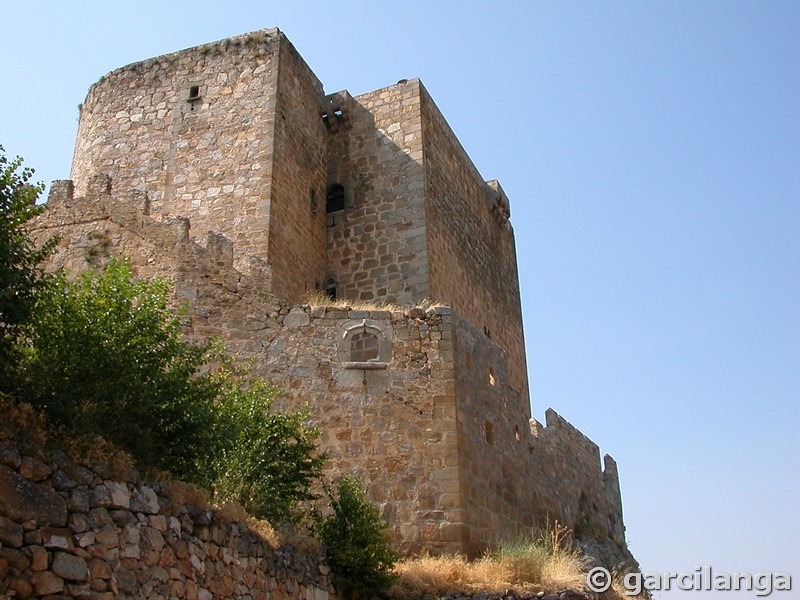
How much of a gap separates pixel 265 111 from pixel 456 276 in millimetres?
5092

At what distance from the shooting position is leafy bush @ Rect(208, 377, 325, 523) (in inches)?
336

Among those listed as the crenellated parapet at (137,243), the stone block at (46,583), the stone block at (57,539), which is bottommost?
the stone block at (46,583)

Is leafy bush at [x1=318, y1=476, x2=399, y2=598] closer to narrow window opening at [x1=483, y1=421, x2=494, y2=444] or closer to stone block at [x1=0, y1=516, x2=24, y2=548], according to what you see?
narrow window opening at [x1=483, y1=421, x2=494, y2=444]

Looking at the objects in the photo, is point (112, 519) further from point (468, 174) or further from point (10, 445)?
point (468, 174)

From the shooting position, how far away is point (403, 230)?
17609 mm

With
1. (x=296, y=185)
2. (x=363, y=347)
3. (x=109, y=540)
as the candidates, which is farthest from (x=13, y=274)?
(x=296, y=185)

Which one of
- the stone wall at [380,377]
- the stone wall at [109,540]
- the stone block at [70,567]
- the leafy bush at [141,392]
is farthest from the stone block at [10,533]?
the stone wall at [380,377]

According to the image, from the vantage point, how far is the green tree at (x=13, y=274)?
6.83m

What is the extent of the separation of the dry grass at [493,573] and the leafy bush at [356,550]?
376 mm

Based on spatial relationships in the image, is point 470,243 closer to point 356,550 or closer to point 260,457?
point 260,457

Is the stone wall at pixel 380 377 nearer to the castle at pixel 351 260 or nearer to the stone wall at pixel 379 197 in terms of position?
the castle at pixel 351 260

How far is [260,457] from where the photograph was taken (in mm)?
9164

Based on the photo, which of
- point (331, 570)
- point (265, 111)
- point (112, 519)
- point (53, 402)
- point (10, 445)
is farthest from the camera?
point (265, 111)

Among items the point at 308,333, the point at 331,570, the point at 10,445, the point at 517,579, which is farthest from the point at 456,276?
the point at 10,445
